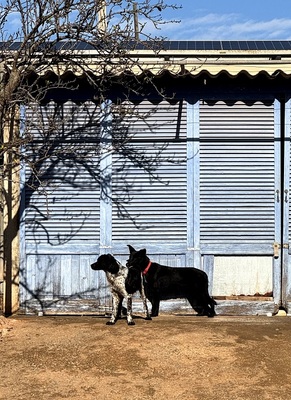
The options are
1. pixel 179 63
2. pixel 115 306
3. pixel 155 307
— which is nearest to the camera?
pixel 115 306

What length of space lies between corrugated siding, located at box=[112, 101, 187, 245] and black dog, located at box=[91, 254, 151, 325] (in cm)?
71

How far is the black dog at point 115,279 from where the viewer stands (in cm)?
688

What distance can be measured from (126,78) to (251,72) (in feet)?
5.74

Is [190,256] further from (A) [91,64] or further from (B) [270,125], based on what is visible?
(A) [91,64]

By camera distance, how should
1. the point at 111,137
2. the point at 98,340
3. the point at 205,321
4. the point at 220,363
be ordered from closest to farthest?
the point at 220,363, the point at 98,340, the point at 205,321, the point at 111,137

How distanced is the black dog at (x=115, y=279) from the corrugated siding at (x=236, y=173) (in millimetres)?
1332

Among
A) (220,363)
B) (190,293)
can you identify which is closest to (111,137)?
(190,293)

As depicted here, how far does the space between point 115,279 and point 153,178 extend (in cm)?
157

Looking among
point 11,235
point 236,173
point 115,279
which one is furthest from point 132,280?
point 236,173

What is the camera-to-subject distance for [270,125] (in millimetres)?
7461

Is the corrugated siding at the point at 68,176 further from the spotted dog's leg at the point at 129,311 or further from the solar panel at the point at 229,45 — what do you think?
the solar panel at the point at 229,45

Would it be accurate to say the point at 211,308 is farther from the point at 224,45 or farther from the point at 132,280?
the point at 224,45

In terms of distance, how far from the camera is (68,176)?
7.62 meters

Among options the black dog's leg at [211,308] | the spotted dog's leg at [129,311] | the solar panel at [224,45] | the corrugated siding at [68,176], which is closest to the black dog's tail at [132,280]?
the spotted dog's leg at [129,311]
